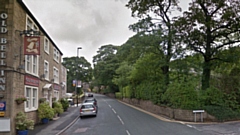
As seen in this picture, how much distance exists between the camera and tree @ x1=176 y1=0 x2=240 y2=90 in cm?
2139

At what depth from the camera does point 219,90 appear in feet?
74.4

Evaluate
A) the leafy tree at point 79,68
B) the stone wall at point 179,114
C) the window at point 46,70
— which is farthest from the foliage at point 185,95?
the leafy tree at point 79,68

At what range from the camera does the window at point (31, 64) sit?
17250 millimetres

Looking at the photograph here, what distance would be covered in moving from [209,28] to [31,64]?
15.4 metres

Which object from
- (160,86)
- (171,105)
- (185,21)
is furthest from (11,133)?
(160,86)

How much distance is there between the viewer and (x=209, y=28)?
22406mm

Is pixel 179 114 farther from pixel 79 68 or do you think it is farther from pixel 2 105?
pixel 79 68

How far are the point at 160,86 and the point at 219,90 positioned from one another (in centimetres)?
734

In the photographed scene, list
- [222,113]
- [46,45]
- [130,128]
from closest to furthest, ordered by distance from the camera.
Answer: [130,128] → [222,113] → [46,45]

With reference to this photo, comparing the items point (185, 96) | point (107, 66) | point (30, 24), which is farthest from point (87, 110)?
point (107, 66)

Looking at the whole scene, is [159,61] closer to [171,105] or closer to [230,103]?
[171,105]

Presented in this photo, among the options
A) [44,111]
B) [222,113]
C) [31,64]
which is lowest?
[222,113]

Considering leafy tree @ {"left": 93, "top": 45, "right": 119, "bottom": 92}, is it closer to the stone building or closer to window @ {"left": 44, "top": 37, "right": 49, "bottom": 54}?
window @ {"left": 44, "top": 37, "right": 49, "bottom": 54}

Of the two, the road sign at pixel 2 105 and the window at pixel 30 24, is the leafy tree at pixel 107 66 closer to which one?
the window at pixel 30 24
